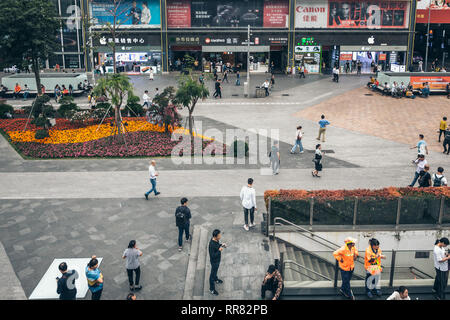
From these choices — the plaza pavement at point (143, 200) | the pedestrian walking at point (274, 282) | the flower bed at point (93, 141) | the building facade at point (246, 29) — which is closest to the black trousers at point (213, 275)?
the plaza pavement at point (143, 200)

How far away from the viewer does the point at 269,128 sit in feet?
85.6

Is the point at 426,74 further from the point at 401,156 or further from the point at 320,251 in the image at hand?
the point at 320,251

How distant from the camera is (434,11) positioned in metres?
51.8

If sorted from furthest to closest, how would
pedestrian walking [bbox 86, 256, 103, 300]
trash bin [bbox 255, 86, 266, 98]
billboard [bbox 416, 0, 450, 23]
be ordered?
1. billboard [bbox 416, 0, 450, 23]
2. trash bin [bbox 255, 86, 266, 98]
3. pedestrian walking [bbox 86, 256, 103, 300]

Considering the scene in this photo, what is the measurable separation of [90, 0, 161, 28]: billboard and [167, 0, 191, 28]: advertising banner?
1.19 metres

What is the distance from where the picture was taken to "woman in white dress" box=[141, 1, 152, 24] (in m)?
49.0

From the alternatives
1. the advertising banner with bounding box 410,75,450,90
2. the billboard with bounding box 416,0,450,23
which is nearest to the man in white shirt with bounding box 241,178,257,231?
the advertising banner with bounding box 410,75,450,90

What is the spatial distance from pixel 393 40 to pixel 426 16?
5.67 meters

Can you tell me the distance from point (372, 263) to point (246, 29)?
42768 mm

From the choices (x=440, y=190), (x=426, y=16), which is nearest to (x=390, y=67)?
(x=426, y=16)

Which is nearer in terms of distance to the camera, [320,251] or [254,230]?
[320,251]

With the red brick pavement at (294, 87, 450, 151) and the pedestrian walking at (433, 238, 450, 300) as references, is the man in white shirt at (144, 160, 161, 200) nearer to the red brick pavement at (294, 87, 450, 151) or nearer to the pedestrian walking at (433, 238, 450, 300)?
the pedestrian walking at (433, 238, 450, 300)

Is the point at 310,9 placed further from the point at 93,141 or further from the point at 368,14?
the point at 93,141

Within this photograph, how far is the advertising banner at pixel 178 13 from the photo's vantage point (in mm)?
49000
